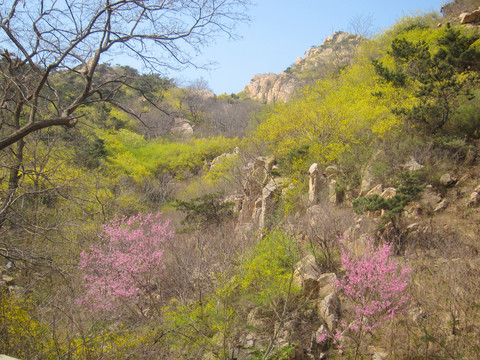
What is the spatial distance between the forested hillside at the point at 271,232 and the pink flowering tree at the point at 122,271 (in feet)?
0.25

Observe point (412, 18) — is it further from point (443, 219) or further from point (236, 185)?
point (443, 219)

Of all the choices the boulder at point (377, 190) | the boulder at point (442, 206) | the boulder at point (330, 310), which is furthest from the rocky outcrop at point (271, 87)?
the boulder at point (330, 310)

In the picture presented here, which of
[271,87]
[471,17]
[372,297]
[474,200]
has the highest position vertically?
[271,87]

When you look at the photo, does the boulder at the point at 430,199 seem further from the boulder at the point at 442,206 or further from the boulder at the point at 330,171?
the boulder at the point at 330,171

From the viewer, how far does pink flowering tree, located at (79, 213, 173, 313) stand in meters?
7.04

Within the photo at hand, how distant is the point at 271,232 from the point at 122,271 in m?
4.19

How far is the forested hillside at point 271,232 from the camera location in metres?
3.71

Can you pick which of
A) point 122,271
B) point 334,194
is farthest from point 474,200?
point 122,271

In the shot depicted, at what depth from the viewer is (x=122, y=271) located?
Result: 7844 millimetres

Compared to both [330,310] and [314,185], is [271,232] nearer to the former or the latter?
[330,310]

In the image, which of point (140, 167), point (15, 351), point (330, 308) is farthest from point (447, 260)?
→ point (140, 167)

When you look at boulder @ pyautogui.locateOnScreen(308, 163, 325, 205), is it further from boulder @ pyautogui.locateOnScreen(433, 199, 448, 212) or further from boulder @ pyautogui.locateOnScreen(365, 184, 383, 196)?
boulder @ pyautogui.locateOnScreen(433, 199, 448, 212)

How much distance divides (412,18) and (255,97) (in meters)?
34.3

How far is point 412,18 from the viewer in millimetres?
18906
